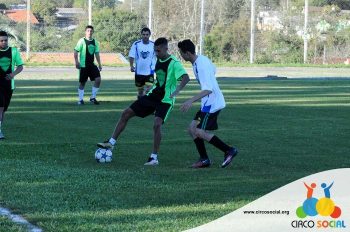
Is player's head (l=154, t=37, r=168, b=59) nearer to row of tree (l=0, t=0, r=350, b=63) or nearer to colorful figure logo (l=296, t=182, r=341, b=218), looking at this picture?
colorful figure logo (l=296, t=182, r=341, b=218)

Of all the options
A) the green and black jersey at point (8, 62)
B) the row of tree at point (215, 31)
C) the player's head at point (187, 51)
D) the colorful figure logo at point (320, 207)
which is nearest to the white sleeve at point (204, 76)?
the player's head at point (187, 51)

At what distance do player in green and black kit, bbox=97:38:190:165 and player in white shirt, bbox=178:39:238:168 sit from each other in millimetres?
531

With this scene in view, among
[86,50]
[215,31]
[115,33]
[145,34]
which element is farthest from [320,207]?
[215,31]

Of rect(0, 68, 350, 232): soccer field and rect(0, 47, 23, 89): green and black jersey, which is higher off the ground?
rect(0, 47, 23, 89): green and black jersey

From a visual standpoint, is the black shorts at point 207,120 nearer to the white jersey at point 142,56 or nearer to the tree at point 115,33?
the white jersey at point 142,56

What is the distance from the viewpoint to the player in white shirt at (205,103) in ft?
43.8

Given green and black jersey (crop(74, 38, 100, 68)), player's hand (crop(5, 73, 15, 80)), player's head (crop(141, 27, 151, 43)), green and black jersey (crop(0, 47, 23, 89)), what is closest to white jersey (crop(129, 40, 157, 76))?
player's head (crop(141, 27, 151, 43))

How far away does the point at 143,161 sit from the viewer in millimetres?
14445

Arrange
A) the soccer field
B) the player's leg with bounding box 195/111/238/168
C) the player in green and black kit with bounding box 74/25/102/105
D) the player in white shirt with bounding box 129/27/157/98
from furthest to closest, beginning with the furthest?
the player in green and black kit with bounding box 74/25/102/105
the player in white shirt with bounding box 129/27/157/98
the player's leg with bounding box 195/111/238/168
the soccer field

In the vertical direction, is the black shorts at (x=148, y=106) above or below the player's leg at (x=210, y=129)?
above

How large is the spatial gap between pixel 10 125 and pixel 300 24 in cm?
5362

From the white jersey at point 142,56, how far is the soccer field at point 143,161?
1339mm

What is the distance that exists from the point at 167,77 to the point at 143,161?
4.26 ft

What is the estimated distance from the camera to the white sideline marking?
9285 millimetres
